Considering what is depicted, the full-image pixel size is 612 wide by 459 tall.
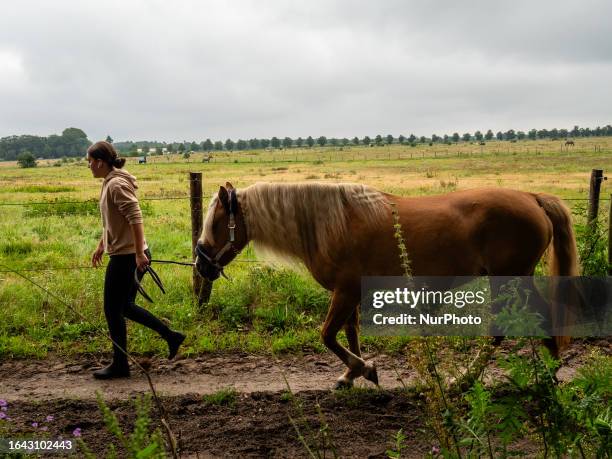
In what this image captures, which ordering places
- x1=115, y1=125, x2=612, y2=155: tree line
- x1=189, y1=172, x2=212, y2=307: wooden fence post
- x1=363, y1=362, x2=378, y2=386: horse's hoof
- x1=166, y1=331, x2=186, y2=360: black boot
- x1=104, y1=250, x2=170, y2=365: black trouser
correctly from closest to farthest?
x1=363, y1=362, x2=378, y2=386: horse's hoof < x1=104, y1=250, x2=170, y2=365: black trouser < x1=166, y1=331, x2=186, y2=360: black boot < x1=189, y1=172, x2=212, y2=307: wooden fence post < x1=115, y1=125, x2=612, y2=155: tree line

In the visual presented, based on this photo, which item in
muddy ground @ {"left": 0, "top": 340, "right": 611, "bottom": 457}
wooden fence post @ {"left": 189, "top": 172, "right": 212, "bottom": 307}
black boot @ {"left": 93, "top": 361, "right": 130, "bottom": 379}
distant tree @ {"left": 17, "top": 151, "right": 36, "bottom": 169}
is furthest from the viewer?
distant tree @ {"left": 17, "top": 151, "right": 36, "bottom": 169}

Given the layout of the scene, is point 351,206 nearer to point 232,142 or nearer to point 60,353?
point 60,353

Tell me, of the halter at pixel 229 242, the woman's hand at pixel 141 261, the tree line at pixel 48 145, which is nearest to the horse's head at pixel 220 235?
the halter at pixel 229 242

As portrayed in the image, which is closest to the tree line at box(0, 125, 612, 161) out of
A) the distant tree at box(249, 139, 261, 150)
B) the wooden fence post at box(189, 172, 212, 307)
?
the distant tree at box(249, 139, 261, 150)

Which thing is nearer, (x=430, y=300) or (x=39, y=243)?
(x=430, y=300)

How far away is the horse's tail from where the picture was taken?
4.89 m

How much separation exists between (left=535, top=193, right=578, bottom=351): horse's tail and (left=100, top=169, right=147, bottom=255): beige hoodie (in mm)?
3709

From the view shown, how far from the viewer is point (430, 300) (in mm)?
4777

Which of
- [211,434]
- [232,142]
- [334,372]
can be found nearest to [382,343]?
[334,372]

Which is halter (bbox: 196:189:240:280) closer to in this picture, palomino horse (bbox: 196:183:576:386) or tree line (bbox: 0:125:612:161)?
palomino horse (bbox: 196:183:576:386)

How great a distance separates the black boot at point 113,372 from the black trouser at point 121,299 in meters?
0.04

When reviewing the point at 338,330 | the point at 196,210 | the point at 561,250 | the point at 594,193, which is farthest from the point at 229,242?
the point at 594,193

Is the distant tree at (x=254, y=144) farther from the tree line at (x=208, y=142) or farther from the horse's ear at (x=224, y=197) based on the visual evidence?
the horse's ear at (x=224, y=197)

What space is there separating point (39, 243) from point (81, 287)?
4478 millimetres
